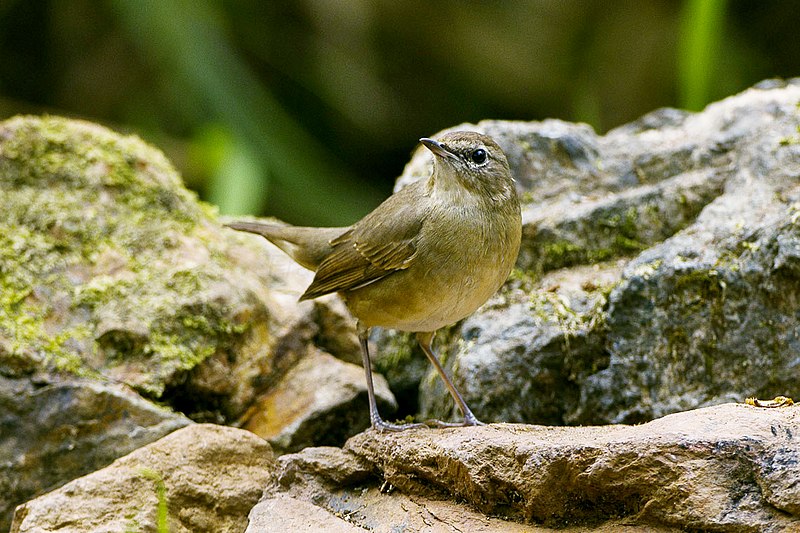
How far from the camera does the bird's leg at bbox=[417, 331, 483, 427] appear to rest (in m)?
4.31

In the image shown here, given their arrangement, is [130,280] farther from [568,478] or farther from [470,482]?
[568,478]

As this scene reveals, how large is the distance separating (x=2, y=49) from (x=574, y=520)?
350 inches

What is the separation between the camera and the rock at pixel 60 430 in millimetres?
4230

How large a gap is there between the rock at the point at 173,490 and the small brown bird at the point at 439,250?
25.5 inches

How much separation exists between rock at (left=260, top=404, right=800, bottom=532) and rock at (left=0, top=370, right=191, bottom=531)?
983 millimetres

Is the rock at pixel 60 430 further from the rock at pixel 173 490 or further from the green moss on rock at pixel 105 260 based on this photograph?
the rock at pixel 173 490

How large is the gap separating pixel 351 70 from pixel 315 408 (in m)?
5.97

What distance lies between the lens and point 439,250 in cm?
431

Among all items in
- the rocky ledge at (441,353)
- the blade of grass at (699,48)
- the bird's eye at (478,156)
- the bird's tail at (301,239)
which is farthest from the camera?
the blade of grass at (699,48)

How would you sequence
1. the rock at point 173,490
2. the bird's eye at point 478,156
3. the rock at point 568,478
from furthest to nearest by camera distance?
1. the bird's eye at point 478,156
2. the rock at point 173,490
3. the rock at point 568,478

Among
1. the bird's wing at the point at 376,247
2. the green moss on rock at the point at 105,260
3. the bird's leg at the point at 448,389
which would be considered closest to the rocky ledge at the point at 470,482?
the bird's leg at the point at 448,389

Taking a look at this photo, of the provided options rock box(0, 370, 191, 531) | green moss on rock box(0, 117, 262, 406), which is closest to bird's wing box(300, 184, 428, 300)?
green moss on rock box(0, 117, 262, 406)

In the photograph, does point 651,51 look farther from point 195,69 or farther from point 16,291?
point 16,291


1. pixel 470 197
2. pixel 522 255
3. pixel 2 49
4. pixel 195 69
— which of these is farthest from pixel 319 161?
pixel 470 197
